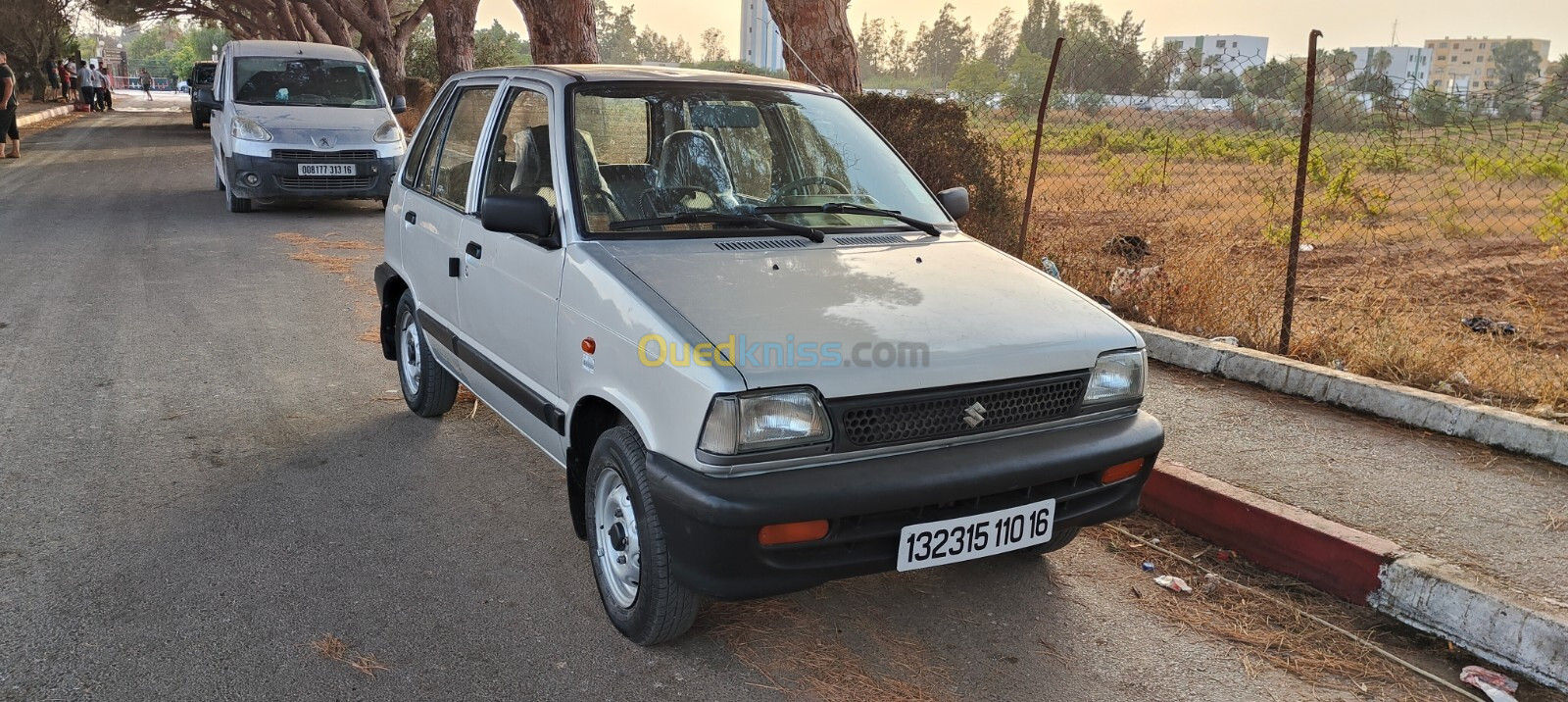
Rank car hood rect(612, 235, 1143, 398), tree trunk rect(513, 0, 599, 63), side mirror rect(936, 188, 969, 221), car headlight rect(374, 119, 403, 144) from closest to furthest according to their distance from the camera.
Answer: car hood rect(612, 235, 1143, 398)
side mirror rect(936, 188, 969, 221)
car headlight rect(374, 119, 403, 144)
tree trunk rect(513, 0, 599, 63)

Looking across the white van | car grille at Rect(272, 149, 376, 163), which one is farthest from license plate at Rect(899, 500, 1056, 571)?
car grille at Rect(272, 149, 376, 163)

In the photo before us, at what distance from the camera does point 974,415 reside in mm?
2961

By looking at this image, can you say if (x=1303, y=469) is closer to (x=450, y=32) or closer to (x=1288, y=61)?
(x=1288, y=61)

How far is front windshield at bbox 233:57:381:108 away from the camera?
1216 cm

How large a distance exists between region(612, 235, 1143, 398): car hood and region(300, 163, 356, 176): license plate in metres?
9.35

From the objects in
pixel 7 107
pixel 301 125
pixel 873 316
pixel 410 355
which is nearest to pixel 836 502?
pixel 873 316

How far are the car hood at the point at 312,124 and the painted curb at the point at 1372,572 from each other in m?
9.93

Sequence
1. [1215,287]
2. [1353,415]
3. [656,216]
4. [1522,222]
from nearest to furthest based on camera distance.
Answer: [656,216], [1353,415], [1215,287], [1522,222]

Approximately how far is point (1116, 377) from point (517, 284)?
2.01m

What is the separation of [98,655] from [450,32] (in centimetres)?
2182

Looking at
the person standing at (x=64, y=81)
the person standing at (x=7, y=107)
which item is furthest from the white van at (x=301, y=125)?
the person standing at (x=64, y=81)

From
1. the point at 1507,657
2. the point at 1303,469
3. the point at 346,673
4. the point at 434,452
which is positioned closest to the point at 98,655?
the point at 346,673

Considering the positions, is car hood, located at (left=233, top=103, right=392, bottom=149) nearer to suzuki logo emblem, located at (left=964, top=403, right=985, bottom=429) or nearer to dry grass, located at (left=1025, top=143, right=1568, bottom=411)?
dry grass, located at (left=1025, top=143, right=1568, bottom=411)

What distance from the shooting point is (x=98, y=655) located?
9.85 feet
